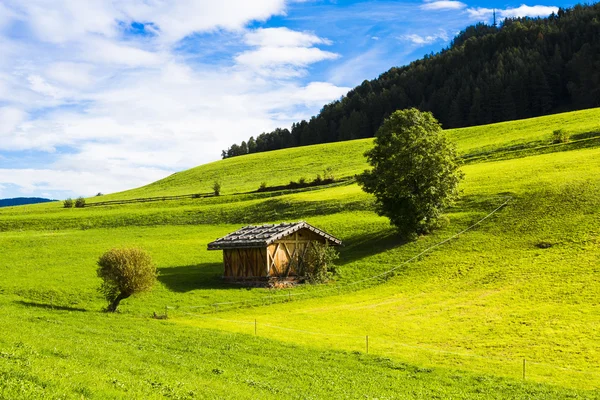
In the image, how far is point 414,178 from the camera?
5966cm

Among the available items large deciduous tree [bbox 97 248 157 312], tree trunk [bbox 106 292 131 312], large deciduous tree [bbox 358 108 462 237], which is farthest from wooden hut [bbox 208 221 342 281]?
tree trunk [bbox 106 292 131 312]

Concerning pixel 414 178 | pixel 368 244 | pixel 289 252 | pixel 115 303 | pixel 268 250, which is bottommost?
pixel 115 303

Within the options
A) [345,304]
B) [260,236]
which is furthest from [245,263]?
[345,304]

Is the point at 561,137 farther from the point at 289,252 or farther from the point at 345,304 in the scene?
the point at 345,304

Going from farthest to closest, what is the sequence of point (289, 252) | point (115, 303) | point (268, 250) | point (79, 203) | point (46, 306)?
1. point (79, 203)
2. point (289, 252)
3. point (268, 250)
4. point (115, 303)
5. point (46, 306)

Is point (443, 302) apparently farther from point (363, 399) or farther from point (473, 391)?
point (363, 399)

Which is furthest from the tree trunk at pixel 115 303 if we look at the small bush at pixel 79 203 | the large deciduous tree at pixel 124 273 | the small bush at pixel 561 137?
the small bush at pixel 79 203

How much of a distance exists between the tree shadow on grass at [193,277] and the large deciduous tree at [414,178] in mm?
19390

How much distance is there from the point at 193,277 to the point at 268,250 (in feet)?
25.0

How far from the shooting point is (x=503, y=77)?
176 m

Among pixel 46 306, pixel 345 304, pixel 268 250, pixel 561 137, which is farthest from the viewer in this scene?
pixel 561 137

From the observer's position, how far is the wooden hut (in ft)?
173

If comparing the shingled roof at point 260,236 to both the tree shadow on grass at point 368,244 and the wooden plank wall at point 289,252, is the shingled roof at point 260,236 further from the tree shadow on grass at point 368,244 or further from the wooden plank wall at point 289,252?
the tree shadow on grass at point 368,244

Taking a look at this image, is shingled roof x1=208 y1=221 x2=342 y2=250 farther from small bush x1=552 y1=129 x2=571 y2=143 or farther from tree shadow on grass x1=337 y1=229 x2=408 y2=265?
small bush x1=552 y1=129 x2=571 y2=143
